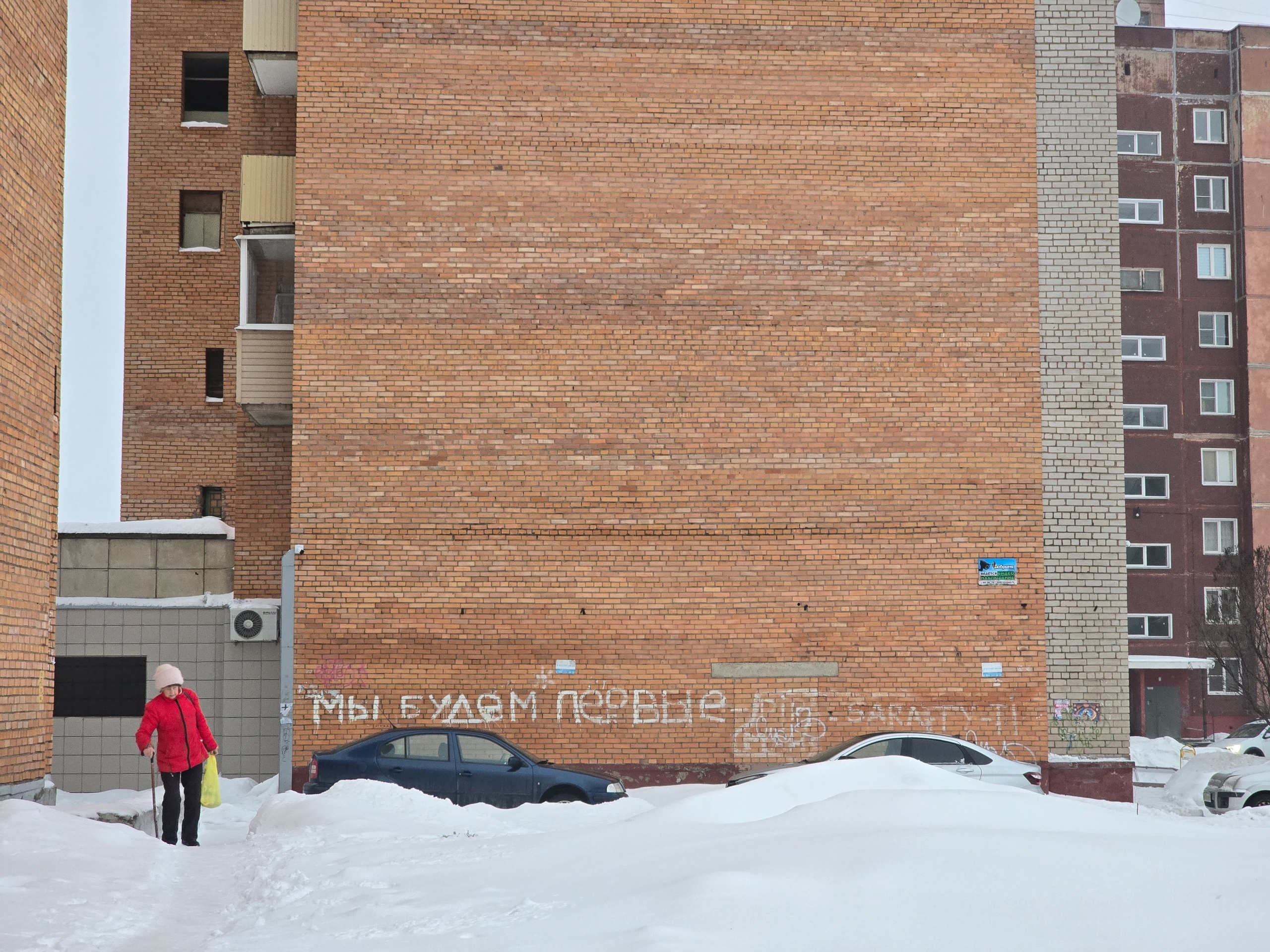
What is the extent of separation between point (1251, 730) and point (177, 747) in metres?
23.4

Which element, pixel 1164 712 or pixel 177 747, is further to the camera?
pixel 1164 712

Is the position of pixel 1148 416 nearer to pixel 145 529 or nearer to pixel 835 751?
pixel 835 751

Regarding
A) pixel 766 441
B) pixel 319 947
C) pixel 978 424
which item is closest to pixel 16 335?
pixel 319 947

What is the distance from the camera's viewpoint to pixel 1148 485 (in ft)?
147

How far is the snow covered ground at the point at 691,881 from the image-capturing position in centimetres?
557

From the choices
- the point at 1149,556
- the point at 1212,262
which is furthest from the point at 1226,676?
the point at 1212,262

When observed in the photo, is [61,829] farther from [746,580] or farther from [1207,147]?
[1207,147]

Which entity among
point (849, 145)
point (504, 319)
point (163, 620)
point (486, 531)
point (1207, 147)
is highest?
point (1207, 147)

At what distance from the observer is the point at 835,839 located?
279 inches

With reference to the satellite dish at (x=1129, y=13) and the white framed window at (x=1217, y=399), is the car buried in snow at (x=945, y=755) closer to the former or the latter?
the white framed window at (x=1217, y=399)

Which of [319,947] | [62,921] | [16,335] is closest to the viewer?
[319,947]

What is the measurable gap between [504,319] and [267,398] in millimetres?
3900

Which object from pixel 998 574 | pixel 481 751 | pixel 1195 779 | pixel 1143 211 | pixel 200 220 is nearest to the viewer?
pixel 481 751

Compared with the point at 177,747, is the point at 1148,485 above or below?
above
